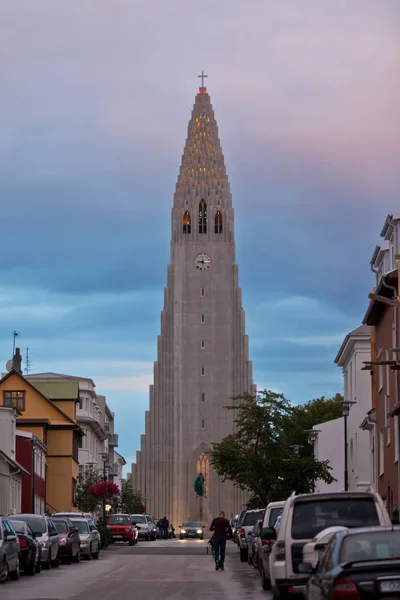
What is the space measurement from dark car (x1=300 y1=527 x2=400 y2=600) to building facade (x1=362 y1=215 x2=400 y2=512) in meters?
24.9

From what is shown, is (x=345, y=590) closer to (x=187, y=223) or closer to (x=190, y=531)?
(x=190, y=531)

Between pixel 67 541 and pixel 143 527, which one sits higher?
pixel 67 541

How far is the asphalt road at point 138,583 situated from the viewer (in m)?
23.3

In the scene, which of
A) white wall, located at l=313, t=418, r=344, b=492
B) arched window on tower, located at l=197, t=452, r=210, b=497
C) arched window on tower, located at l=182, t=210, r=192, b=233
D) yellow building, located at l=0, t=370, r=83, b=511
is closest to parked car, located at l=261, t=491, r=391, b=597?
white wall, located at l=313, t=418, r=344, b=492

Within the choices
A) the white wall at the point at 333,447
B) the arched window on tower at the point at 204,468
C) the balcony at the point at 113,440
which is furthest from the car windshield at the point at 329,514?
the balcony at the point at 113,440

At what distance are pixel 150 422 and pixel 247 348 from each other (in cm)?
1367

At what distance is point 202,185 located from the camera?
146125mm

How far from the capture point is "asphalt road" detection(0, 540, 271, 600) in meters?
23.3

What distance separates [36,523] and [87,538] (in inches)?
360

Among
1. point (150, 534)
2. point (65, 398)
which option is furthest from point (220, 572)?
point (65, 398)

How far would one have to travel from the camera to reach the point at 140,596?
75.9ft

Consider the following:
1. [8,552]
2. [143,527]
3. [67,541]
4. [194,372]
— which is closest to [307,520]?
[8,552]

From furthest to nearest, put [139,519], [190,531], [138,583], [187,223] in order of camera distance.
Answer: [187,223], [190,531], [139,519], [138,583]

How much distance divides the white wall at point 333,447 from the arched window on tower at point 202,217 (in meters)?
68.6
